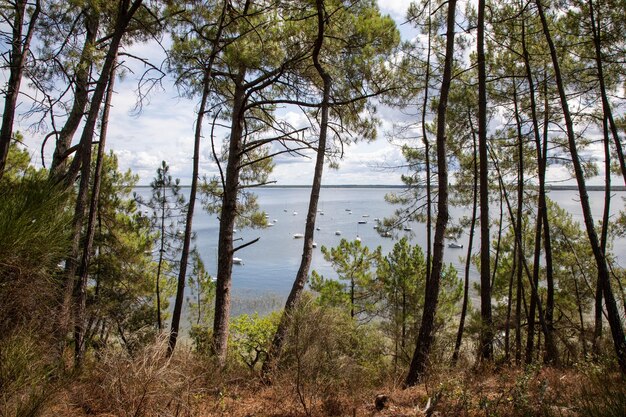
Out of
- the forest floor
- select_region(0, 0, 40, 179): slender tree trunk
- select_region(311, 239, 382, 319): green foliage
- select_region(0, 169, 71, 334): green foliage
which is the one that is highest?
select_region(0, 0, 40, 179): slender tree trunk

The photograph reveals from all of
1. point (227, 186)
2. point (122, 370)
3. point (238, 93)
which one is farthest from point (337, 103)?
point (122, 370)

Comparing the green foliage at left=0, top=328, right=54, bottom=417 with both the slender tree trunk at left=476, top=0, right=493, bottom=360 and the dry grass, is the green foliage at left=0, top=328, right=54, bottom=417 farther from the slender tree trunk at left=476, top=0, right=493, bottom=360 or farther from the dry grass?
the slender tree trunk at left=476, top=0, right=493, bottom=360

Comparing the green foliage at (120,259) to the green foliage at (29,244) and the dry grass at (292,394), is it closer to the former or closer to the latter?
the dry grass at (292,394)

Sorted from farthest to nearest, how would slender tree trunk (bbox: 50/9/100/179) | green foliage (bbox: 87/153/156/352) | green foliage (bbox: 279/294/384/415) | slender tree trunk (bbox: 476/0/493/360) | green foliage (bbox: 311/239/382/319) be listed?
green foliage (bbox: 311/239/382/319)
green foliage (bbox: 87/153/156/352)
slender tree trunk (bbox: 476/0/493/360)
slender tree trunk (bbox: 50/9/100/179)
green foliage (bbox: 279/294/384/415)

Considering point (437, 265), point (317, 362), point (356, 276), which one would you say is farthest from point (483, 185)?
point (356, 276)

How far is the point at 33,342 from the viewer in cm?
232

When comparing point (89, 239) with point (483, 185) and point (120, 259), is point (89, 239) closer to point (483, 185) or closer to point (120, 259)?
point (483, 185)

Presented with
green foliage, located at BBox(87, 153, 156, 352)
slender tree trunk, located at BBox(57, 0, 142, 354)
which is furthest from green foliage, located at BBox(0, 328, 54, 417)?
green foliage, located at BBox(87, 153, 156, 352)

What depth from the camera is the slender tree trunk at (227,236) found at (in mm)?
7184

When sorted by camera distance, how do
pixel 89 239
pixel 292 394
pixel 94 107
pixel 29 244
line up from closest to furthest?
pixel 29 244 → pixel 292 394 → pixel 94 107 → pixel 89 239

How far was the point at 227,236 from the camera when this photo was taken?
734cm

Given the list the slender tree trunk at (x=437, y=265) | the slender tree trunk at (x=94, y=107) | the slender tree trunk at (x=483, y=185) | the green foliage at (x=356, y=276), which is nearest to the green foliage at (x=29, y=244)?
the slender tree trunk at (x=94, y=107)

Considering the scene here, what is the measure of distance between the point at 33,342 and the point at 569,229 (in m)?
14.6

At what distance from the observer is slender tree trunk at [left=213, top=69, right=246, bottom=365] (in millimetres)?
7184
